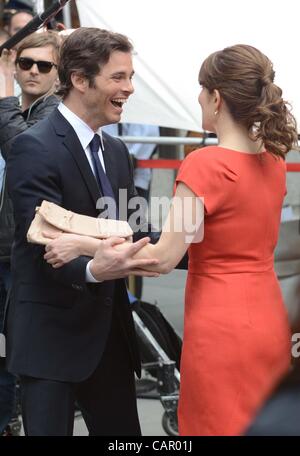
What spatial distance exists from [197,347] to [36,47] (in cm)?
224

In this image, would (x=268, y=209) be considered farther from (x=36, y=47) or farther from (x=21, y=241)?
(x=36, y=47)

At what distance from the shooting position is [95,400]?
347cm

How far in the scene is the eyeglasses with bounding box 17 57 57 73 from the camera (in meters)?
4.74

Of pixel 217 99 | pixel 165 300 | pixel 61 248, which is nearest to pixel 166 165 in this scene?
pixel 165 300

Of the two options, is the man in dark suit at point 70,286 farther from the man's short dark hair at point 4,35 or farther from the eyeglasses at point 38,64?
the man's short dark hair at point 4,35

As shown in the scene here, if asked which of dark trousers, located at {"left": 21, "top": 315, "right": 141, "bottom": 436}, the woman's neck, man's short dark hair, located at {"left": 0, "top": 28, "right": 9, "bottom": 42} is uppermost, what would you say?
the woman's neck

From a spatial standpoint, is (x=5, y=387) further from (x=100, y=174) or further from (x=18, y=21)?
(x=18, y=21)

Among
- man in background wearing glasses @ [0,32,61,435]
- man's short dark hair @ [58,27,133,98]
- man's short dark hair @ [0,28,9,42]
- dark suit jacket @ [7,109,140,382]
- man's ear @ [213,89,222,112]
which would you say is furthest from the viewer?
man's short dark hair @ [0,28,9,42]

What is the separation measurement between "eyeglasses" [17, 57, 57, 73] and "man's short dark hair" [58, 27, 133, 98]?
1343 millimetres

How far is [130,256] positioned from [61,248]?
22 centimetres

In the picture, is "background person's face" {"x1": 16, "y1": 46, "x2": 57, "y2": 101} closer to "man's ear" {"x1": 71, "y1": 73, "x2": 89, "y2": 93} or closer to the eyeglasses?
the eyeglasses

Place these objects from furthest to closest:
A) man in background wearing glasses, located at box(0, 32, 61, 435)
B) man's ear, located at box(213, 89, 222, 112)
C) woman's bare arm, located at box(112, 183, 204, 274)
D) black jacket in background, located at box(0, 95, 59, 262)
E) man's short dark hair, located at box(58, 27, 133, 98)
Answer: man in background wearing glasses, located at box(0, 32, 61, 435) → black jacket in background, located at box(0, 95, 59, 262) → man's short dark hair, located at box(58, 27, 133, 98) → man's ear, located at box(213, 89, 222, 112) → woman's bare arm, located at box(112, 183, 204, 274)

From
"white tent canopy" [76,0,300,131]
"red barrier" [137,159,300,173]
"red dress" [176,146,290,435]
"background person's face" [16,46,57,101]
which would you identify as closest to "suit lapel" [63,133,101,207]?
"red dress" [176,146,290,435]

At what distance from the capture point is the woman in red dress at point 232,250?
3041mm
